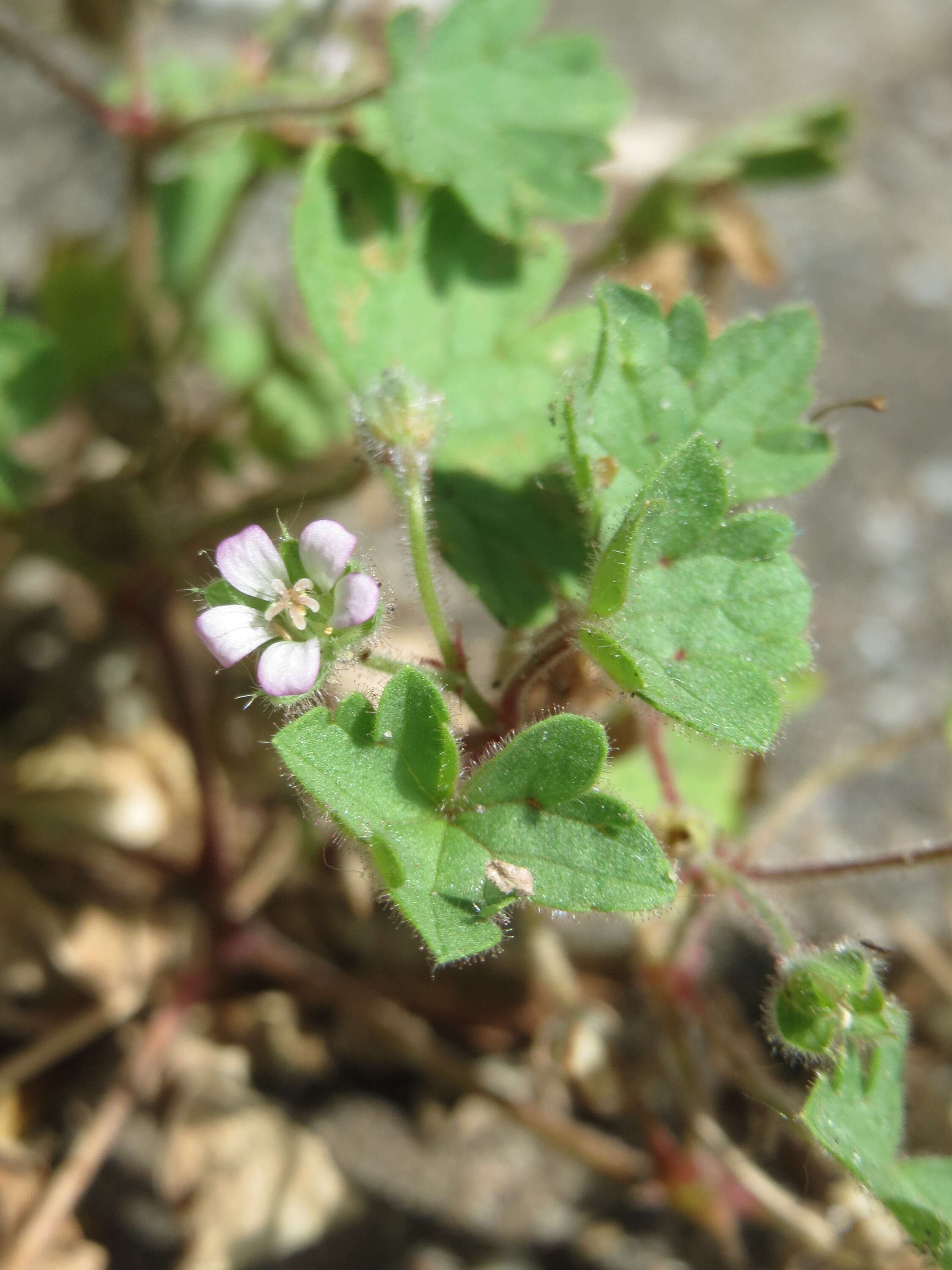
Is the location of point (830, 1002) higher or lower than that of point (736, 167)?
lower

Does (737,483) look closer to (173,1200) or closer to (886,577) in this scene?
(886,577)

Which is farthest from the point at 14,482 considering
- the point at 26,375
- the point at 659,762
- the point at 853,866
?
the point at 853,866

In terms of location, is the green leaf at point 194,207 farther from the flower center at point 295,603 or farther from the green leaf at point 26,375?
the flower center at point 295,603

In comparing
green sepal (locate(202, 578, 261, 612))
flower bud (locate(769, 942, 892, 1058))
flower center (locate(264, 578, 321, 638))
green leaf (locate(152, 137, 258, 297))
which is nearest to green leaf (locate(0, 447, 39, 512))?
green sepal (locate(202, 578, 261, 612))

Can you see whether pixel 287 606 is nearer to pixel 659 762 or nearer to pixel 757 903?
pixel 659 762

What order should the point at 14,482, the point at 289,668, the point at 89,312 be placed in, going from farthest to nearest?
the point at 89,312
the point at 14,482
the point at 289,668

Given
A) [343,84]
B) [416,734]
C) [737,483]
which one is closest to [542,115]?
[343,84]

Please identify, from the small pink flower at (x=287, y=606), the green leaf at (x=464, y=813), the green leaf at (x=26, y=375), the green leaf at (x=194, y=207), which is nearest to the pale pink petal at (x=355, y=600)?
the small pink flower at (x=287, y=606)
